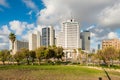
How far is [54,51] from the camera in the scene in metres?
126

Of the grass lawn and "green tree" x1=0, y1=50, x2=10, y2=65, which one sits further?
"green tree" x1=0, y1=50, x2=10, y2=65

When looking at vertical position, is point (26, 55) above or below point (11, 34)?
below

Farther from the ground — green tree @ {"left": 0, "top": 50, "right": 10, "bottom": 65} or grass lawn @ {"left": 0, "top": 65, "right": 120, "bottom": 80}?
green tree @ {"left": 0, "top": 50, "right": 10, "bottom": 65}

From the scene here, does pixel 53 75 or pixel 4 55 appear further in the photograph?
pixel 4 55

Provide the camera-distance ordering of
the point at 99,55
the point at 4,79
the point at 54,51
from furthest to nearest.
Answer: the point at 54,51 → the point at 99,55 → the point at 4,79

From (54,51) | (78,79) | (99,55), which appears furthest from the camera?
(54,51)

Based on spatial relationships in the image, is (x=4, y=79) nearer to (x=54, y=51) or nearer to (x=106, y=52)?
(x=106, y=52)

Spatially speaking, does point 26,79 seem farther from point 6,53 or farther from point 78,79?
point 6,53

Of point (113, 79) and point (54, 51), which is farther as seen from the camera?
point (54, 51)

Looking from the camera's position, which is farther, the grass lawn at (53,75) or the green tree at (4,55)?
the green tree at (4,55)

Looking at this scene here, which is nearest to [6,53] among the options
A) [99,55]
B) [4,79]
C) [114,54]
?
[99,55]

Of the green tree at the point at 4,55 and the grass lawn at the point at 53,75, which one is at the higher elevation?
the green tree at the point at 4,55

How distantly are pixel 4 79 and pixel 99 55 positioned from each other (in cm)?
7427

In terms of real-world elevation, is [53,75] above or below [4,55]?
below
